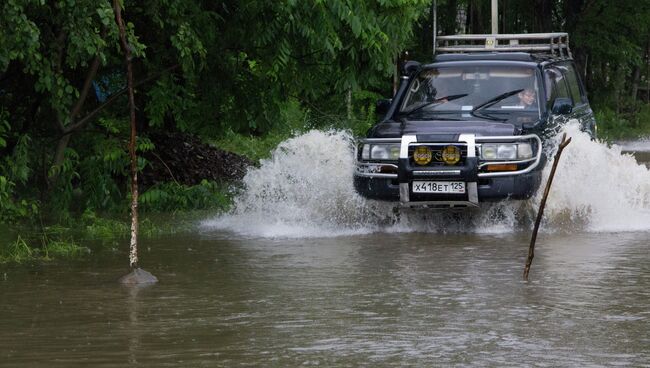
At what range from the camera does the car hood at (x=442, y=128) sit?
14.2m

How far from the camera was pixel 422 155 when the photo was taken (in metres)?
14.2

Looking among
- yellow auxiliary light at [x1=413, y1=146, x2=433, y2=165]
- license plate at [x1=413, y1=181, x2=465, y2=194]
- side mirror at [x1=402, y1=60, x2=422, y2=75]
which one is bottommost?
license plate at [x1=413, y1=181, x2=465, y2=194]

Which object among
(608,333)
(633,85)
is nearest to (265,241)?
(608,333)

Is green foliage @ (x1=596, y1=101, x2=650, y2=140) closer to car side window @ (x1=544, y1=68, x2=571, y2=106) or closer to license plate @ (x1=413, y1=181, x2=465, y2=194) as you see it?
car side window @ (x1=544, y1=68, x2=571, y2=106)

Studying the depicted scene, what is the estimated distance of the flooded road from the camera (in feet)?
26.8

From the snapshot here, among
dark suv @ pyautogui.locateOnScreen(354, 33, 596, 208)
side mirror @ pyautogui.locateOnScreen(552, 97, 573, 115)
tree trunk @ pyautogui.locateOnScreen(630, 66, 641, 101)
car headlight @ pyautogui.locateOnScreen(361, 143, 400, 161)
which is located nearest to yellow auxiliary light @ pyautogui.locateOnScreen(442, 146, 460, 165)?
dark suv @ pyautogui.locateOnScreen(354, 33, 596, 208)

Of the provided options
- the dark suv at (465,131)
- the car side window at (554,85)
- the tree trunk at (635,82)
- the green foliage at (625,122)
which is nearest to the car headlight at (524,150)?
the dark suv at (465,131)

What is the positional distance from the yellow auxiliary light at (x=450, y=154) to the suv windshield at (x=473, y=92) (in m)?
1.05

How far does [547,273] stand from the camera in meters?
11.3

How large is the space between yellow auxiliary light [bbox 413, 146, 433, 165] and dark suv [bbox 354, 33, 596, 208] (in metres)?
0.01

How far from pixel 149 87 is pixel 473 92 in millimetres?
3769

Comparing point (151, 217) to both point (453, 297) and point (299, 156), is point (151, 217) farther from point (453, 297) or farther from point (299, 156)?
point (453, 297)

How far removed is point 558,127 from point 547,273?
14.2 feet

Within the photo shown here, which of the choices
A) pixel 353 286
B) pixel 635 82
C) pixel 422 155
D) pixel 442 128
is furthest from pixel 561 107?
pixel 635 82
